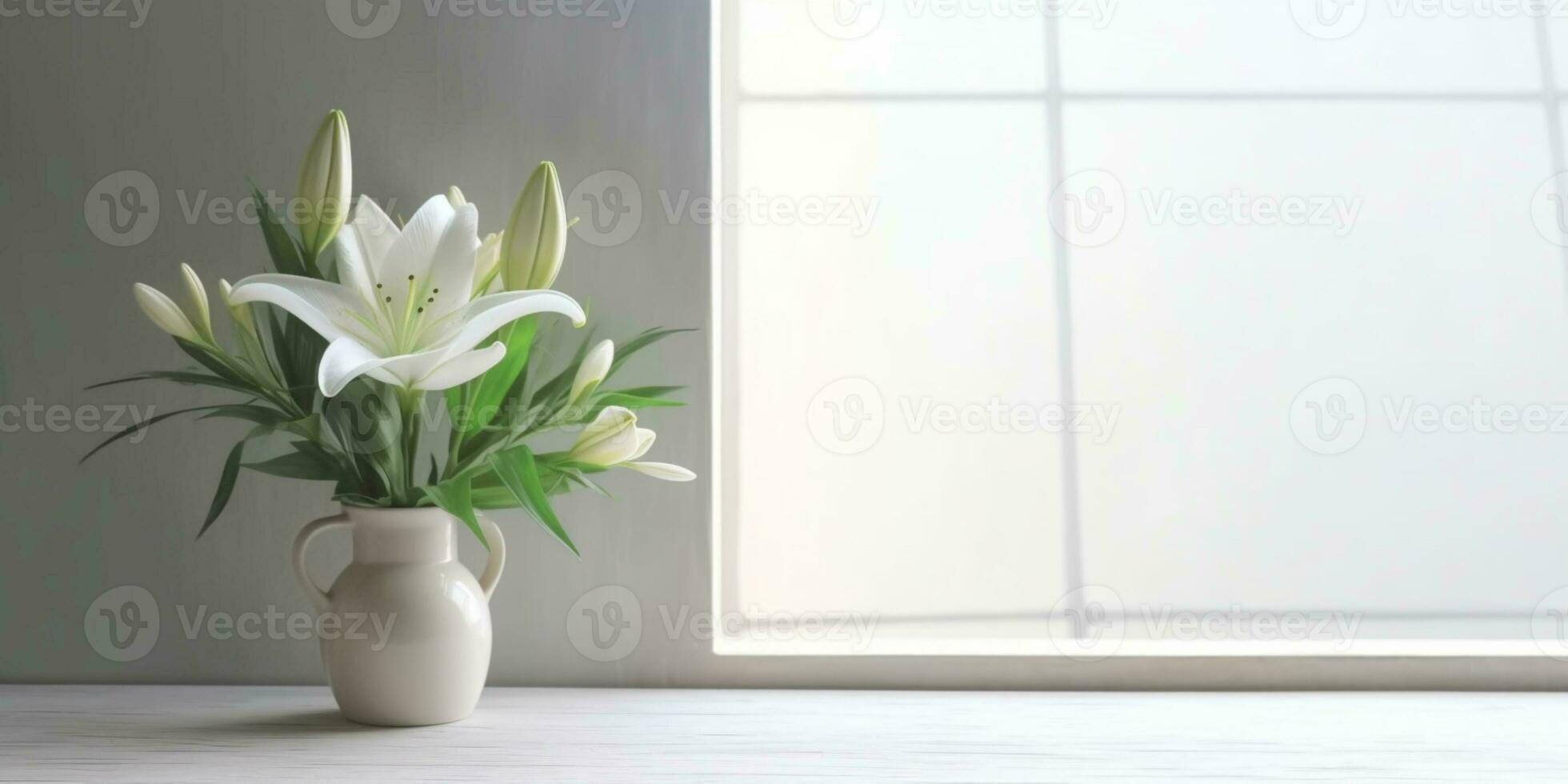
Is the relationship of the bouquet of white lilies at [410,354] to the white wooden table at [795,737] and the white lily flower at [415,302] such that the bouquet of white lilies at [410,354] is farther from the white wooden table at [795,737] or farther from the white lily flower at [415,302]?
the white wooden table at [795,737]

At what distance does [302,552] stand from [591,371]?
0.77 feet

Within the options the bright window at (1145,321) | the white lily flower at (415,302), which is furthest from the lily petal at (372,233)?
the bright window at (1145,321)

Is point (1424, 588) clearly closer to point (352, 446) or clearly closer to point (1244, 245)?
point (1244, 245)

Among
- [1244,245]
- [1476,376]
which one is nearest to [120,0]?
[1244,245]

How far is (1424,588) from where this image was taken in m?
0.86

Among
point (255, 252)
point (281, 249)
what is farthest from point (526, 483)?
point (255, 252)

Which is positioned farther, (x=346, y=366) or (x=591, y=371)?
(x=591, y=371)

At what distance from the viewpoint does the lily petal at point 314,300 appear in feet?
1.95

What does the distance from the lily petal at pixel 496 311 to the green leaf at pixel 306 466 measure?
5.5 inches

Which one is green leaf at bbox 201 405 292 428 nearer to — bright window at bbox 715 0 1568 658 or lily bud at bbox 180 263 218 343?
lily bud at bbox 180 263 218 343

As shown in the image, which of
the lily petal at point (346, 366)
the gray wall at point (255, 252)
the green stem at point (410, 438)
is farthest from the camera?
the gray wall at point (255, 252)

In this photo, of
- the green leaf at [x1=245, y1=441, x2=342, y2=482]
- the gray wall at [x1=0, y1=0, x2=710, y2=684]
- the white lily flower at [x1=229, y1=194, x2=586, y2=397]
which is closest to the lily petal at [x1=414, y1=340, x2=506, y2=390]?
the white lily flower at [x1=229, y1=194, x2=586, y2=397]

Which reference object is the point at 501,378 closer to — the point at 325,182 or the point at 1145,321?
the point at 325,182

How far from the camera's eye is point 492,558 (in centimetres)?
71
